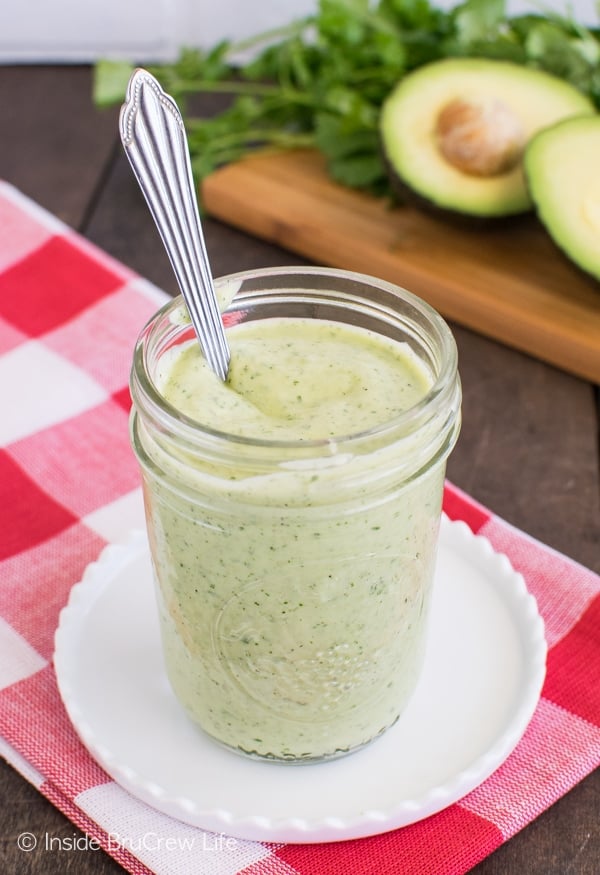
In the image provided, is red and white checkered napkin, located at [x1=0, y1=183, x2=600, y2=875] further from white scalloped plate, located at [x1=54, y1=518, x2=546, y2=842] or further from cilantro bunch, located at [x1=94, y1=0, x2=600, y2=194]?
cilantro bunch, located at [x1=94, y1=0, x2=600, y2=194]

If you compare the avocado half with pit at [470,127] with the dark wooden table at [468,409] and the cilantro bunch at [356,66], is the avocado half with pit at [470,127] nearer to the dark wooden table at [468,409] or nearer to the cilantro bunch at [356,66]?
the cilantro bunch at [356,66]

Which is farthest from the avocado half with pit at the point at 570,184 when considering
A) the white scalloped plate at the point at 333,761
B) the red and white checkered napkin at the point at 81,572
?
the white scalloped plate at the point at 333,761

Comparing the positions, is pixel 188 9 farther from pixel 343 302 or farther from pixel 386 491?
pixel 386 491

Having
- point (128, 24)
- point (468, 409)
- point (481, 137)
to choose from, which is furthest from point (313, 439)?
point (128, 24)

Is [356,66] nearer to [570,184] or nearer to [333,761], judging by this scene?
[570,184]

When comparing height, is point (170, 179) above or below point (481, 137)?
above

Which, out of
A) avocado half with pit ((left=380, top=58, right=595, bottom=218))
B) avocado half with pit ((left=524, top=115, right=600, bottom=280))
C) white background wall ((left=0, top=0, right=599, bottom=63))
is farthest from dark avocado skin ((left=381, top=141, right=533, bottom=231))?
white background wall ((left=0, top=0, right=599, bottom=63))
